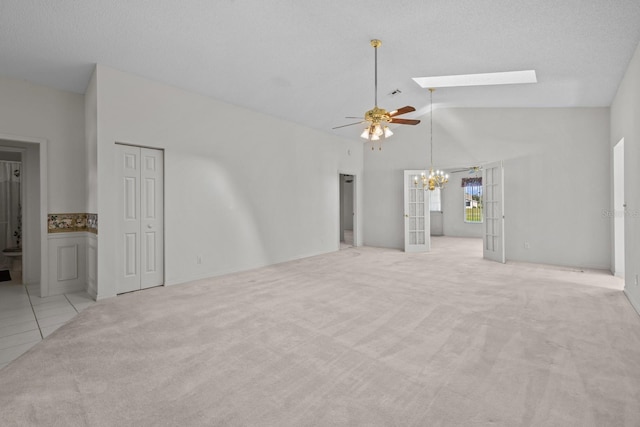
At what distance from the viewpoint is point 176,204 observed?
4648 mm

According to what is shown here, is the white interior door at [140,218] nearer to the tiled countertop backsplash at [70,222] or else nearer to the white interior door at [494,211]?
the tiled countertop backsplash at [70,222]

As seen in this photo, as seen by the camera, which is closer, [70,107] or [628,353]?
[628,353]

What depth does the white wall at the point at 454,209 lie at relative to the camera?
11531mm

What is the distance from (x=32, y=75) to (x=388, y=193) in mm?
7237

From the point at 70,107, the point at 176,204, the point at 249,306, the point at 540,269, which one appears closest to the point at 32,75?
the point at 70,107

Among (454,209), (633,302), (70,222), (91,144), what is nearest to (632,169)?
(633,302)

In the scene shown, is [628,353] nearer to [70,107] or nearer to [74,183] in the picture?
[74,183]

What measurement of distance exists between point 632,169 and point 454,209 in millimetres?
8152

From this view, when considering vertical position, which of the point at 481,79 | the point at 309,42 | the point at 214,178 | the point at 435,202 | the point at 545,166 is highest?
the point at 481,79

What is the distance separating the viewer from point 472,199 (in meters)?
11.5

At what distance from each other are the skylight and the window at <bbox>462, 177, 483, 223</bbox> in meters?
6.69

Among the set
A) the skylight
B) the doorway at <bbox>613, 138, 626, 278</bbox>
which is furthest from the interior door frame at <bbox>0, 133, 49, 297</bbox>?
the doorway at <bbox>613, 138, 626, 278</bbox>

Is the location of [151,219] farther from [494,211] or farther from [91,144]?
[494,211]

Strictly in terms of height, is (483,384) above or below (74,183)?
below
